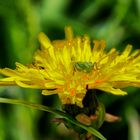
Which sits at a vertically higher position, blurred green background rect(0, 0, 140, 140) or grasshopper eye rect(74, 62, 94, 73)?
blurred green background rect(0, 0, 140, 140)

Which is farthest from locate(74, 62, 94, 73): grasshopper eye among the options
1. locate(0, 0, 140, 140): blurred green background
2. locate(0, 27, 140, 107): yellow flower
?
locate(0, 0, 140, 140): blurred green background

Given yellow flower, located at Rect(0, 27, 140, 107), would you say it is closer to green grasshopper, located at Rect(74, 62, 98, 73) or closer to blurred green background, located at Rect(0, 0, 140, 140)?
green grasshopper, located at Rect(74, 62, 98, 73)

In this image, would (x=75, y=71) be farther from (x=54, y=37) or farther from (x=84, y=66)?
(x=54, y=37)

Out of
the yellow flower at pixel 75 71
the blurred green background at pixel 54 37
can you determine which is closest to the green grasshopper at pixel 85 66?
the yellow flower at pixel 75 71

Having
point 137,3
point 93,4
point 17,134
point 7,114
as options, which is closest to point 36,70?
point 17,134

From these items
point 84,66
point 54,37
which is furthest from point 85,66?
point 54,37

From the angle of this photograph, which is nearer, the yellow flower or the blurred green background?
the yellow flower
